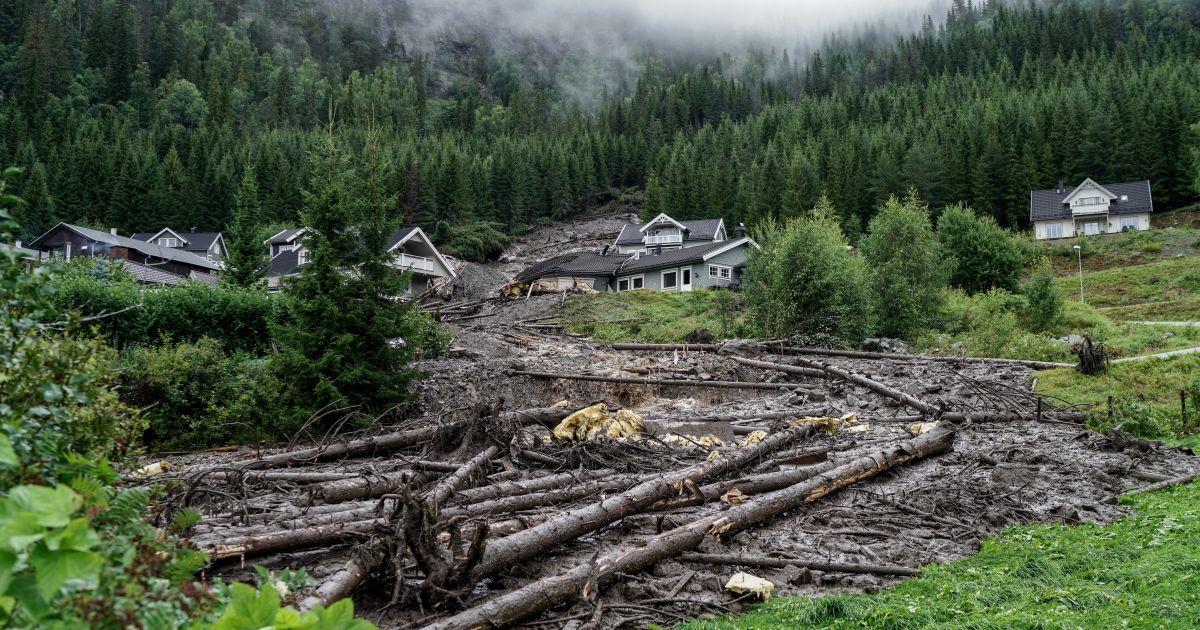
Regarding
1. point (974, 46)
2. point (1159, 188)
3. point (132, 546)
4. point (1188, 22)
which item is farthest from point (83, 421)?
point (1188, 22)

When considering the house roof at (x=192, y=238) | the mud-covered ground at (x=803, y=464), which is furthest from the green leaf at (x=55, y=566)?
the house roof at (x=192, y=238)

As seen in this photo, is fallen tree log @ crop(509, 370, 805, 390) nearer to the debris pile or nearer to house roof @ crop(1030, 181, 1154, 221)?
the debris pile

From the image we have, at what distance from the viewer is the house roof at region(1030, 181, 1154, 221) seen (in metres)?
70.6

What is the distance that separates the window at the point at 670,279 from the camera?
61219mm

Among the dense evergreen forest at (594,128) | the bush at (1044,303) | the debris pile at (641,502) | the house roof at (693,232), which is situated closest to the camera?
the debris pile at (641,502)

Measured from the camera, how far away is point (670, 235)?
73.8m

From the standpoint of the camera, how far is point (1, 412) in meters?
2.99

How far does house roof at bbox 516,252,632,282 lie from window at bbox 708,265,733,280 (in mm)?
8337

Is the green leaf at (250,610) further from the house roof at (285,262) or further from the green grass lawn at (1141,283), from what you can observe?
the house roof at (285,262)

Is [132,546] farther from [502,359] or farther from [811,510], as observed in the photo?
[502,359]

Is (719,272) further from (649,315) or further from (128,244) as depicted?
(128,244)

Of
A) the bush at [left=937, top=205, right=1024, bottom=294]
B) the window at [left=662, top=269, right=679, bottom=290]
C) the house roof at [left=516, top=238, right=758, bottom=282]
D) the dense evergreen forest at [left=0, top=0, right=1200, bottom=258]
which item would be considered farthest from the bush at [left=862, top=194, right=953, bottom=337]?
the dense evergreen forest at [left=0, top=0, right=1200, bottom=258]

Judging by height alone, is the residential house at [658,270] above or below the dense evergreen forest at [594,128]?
below

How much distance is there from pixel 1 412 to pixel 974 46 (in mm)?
158262
